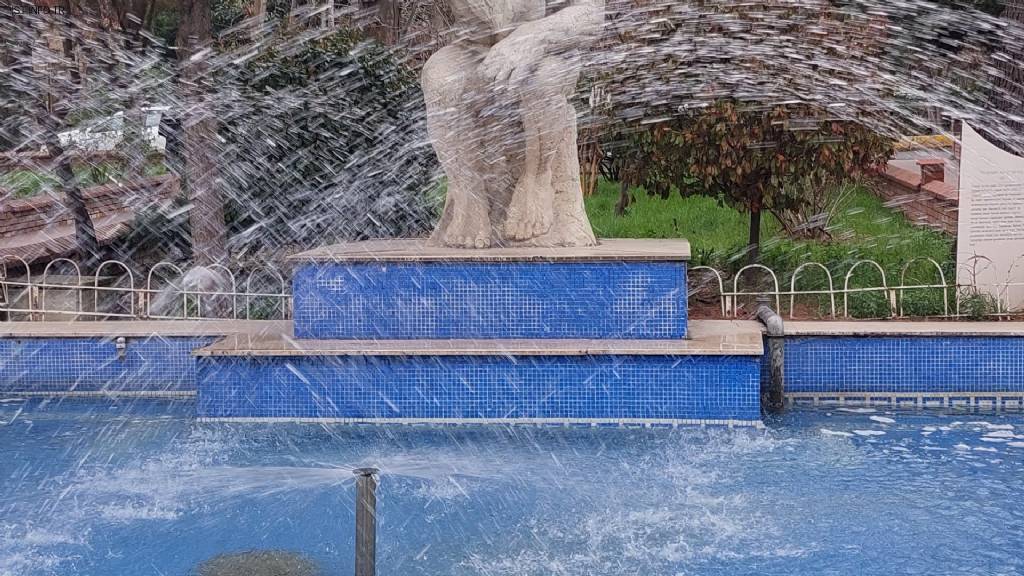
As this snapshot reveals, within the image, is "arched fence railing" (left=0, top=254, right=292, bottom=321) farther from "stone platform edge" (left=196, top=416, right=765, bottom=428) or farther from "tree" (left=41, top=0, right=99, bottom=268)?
"stone platform edge" (left=196, top=416, right=765, bottom=428)

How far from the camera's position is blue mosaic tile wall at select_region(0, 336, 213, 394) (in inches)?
277

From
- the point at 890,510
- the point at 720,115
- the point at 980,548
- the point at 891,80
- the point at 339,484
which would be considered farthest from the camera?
the point at 891,80

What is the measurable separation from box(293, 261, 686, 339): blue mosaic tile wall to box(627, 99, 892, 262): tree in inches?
90.1

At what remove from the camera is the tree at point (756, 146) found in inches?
324

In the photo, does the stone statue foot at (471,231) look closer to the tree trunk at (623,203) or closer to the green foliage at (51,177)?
the tree trunk at (623,203)

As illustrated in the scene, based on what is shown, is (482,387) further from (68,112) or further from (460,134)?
(68,112)

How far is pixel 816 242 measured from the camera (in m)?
11.0

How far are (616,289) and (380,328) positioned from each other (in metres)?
1.38

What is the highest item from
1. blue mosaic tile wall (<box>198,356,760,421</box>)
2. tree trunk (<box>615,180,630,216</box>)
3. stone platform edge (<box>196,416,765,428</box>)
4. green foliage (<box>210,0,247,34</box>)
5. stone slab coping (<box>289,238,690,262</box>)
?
green foliage (<box>210,0,247,34</box>)

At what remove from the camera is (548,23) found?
244 inches

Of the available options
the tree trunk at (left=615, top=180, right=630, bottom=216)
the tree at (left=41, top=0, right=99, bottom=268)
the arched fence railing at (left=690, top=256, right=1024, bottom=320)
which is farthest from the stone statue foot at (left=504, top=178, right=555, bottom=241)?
the tree trunk at (left=615, top=180, right=630, bottom=216)

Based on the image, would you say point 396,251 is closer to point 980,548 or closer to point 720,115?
point 720,115

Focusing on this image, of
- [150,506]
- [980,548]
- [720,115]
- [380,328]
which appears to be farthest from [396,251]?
[980,548]

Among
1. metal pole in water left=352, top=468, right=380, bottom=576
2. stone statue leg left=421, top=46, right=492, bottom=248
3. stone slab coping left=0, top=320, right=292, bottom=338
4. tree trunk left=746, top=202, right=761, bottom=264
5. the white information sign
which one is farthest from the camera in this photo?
tree trunk left=746, top=202, right=761, bottom=264
